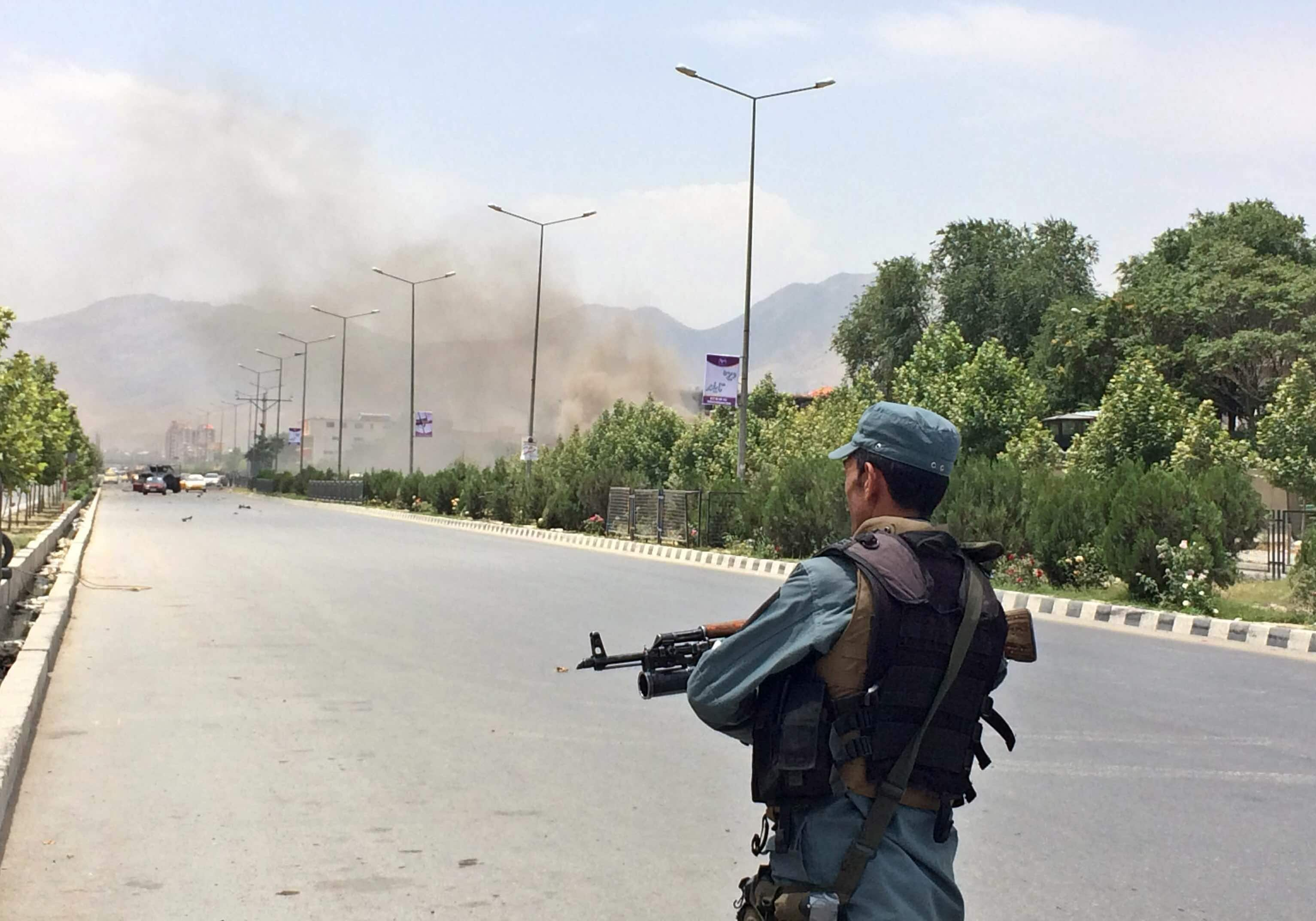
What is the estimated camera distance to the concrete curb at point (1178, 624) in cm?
1380

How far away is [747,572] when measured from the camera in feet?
78.5

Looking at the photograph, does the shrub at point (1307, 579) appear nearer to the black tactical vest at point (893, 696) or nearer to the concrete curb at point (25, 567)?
the concrete curb at point (25, 567)

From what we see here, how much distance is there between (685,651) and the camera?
112 inches

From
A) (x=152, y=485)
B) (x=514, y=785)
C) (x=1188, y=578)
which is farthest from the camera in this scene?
(x=152, y=485)

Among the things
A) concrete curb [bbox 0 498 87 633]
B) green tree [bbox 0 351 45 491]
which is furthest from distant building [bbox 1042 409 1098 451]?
green tree [bbox 0 351 45 491]

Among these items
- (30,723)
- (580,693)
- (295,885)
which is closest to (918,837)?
(295,885)

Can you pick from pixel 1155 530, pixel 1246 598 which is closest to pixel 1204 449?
pixel 1246 598

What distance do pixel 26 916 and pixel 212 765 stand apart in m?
2.36

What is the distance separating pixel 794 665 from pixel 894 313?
246 ft

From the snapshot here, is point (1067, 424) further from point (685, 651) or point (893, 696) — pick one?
point (893, 696)

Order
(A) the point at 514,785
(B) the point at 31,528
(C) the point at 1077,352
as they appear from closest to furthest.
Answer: (A) the point at 514,785 < (B) the point at 31,528 < (C) the point at 1077,352

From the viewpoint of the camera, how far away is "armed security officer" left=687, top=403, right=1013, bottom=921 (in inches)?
100

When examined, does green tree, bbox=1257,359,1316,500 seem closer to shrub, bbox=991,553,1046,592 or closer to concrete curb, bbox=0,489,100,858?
shrub, bbox=991,553,1046,592

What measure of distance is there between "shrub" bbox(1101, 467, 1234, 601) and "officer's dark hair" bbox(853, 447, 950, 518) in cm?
1454
